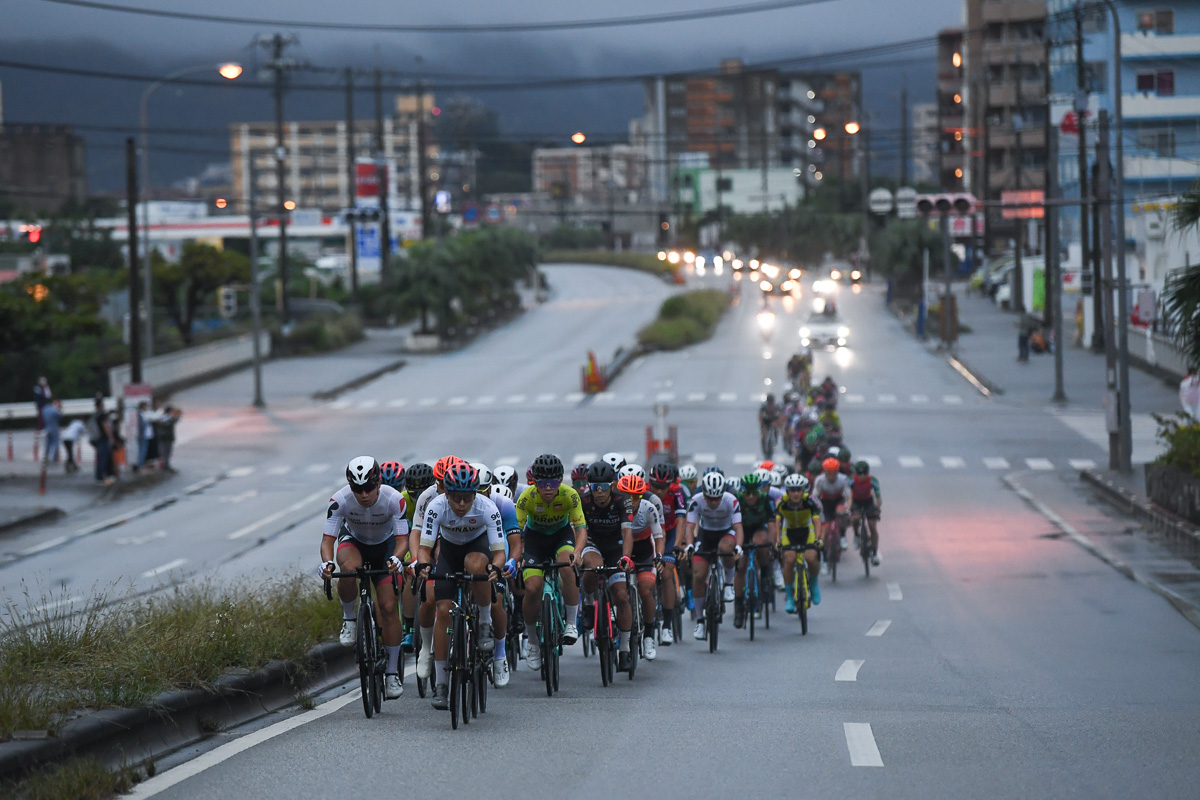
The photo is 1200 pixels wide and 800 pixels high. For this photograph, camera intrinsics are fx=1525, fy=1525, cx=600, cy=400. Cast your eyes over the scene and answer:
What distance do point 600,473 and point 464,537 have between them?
239 centimetres

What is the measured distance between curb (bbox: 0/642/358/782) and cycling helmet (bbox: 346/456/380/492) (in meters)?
1.65

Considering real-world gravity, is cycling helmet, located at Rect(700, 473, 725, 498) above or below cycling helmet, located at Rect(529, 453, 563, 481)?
below

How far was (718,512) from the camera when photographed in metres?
15.7

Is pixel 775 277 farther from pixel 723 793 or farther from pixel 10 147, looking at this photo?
pixel 723 793

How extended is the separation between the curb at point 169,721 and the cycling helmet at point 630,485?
291 centimetres

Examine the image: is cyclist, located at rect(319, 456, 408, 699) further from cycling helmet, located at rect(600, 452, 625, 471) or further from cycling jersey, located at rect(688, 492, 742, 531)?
cycling jersey, located at rect(688, 492, 742, 531)

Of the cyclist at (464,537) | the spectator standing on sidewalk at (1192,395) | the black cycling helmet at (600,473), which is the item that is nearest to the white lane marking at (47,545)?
the black cycling helmet at (600,473)

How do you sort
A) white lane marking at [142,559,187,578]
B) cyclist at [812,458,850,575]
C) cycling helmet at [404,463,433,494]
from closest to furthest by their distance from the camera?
cycling helmet at [404,463,433,494]
cyclist at [812,458,850,575]
white lane marking at [142,559,187,578]

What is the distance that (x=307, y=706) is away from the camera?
1136 centimetres

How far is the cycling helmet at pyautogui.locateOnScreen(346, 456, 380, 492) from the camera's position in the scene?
34.8ft

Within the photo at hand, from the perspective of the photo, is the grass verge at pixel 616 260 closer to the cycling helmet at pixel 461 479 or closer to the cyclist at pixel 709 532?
the cyclist at pixel 709 532

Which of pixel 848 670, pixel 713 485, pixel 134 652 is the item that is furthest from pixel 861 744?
pixel 713 485

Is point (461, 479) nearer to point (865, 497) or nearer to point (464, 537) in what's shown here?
point (464, 537)

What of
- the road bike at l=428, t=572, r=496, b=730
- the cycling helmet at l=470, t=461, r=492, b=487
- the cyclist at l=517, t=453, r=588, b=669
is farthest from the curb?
the cycling helmet at l=470, t=461, r=492, b=487
